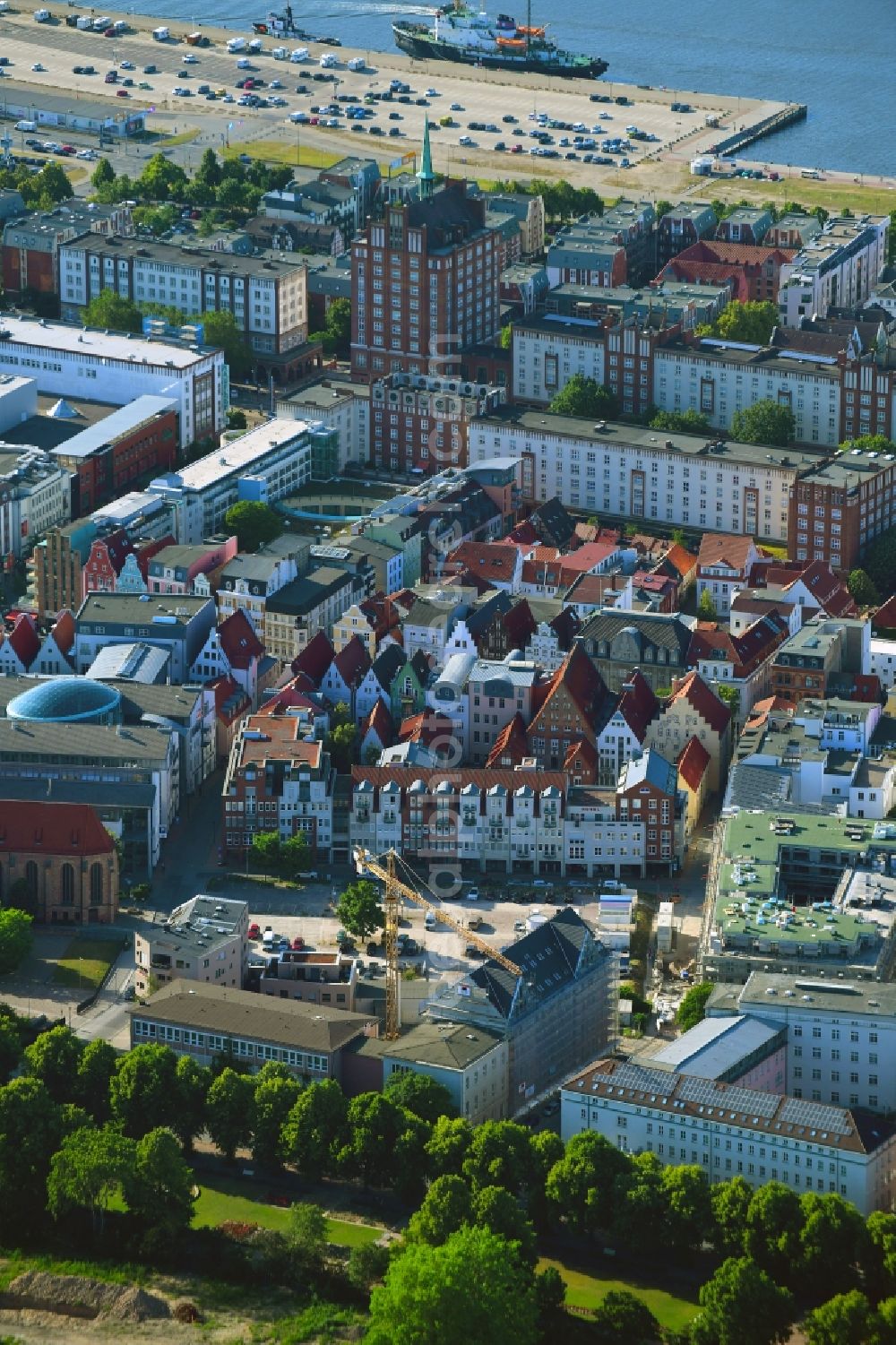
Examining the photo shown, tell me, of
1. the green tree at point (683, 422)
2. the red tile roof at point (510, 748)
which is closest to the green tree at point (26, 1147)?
the red tile roof at point (510, 748)

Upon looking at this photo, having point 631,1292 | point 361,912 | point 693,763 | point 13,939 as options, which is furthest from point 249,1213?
point 693,763

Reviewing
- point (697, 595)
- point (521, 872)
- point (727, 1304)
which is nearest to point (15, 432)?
point (697, 595)

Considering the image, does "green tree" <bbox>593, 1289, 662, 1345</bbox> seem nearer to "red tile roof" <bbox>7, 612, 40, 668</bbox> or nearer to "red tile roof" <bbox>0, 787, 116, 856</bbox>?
"red tile roof" <bbox>0, 787, 116, 856</bbox>

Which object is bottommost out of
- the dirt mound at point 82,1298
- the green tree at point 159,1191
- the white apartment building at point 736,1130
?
the dirt mound at point 82,1298

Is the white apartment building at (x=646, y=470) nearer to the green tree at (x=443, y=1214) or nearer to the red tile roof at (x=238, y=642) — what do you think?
the red tile roof at (x=238, y=642)

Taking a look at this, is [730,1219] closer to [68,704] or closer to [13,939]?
[13,939]
